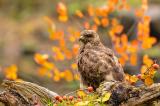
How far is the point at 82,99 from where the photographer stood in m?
7.62

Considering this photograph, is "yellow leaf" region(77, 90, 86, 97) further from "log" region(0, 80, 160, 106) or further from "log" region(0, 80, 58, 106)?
"log" region(0, 80, 58, 106)

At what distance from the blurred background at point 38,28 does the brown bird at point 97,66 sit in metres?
10.0

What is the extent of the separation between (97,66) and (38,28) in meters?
18.2

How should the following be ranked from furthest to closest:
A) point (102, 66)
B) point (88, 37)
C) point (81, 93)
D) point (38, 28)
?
point (38, 28) → point (88, 37) → point (102, 66) → point (81, 93)

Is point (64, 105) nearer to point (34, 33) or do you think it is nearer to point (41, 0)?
point (34, 33)

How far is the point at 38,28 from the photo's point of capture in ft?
86.4

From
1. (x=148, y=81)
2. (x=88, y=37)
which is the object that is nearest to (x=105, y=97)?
(x=148, y=81)

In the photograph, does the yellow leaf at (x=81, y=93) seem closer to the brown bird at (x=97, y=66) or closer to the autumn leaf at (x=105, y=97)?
the autumn leaf at (x=105, y=97)

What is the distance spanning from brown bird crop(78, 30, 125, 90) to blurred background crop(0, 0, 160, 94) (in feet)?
32.9

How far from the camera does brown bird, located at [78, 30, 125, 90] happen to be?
325 inches

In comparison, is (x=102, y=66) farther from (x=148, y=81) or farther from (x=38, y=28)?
(x=38, y=28)

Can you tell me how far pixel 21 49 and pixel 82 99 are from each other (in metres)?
16.8

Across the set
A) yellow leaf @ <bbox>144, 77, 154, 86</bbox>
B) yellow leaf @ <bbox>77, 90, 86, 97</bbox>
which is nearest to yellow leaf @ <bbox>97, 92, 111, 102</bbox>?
yellow leaf @ <bbox>77, 90, 86, 97</bbox>

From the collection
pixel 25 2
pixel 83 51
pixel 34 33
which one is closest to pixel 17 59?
pixel 34 33
